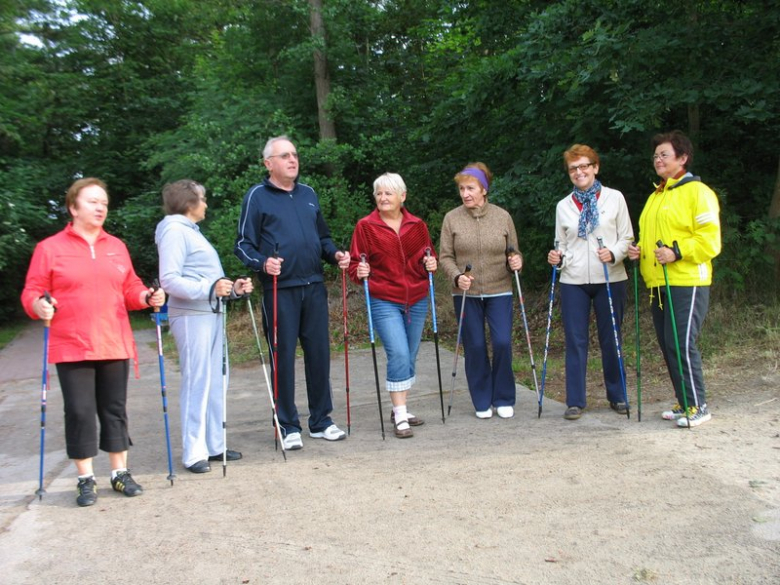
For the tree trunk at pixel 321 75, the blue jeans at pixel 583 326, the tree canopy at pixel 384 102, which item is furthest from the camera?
the tree trunk at pixel 321 75

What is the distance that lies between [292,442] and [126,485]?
1069 millimetres

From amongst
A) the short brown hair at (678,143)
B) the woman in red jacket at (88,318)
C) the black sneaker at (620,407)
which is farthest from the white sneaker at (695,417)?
the woman in red jacket at (88,318)

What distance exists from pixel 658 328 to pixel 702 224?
743 millimetres

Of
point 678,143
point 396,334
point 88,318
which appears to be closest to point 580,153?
point 678,143

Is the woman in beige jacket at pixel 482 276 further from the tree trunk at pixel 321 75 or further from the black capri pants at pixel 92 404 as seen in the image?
the tree trunk at pixel 321 75

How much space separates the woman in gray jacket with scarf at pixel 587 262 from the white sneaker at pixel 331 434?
152 centimetres

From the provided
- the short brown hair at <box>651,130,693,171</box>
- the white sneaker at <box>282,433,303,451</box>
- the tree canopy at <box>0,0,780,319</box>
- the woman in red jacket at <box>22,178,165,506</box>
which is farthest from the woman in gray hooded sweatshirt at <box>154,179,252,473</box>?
the tree canopy at <box>0,0,780,319</box>

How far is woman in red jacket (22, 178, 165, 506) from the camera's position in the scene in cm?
396

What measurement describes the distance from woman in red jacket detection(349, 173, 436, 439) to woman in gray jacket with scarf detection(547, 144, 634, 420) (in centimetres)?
94

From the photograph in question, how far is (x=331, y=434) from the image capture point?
5.05 metres

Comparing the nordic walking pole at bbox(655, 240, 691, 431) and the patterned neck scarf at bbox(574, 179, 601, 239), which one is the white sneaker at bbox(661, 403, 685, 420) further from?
the patterned neck scarf at bbox(574, 179, 601, 239)

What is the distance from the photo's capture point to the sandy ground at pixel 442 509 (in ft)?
10.3

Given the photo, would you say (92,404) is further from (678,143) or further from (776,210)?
(776,210)

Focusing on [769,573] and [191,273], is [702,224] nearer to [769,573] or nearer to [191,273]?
[769,573]
